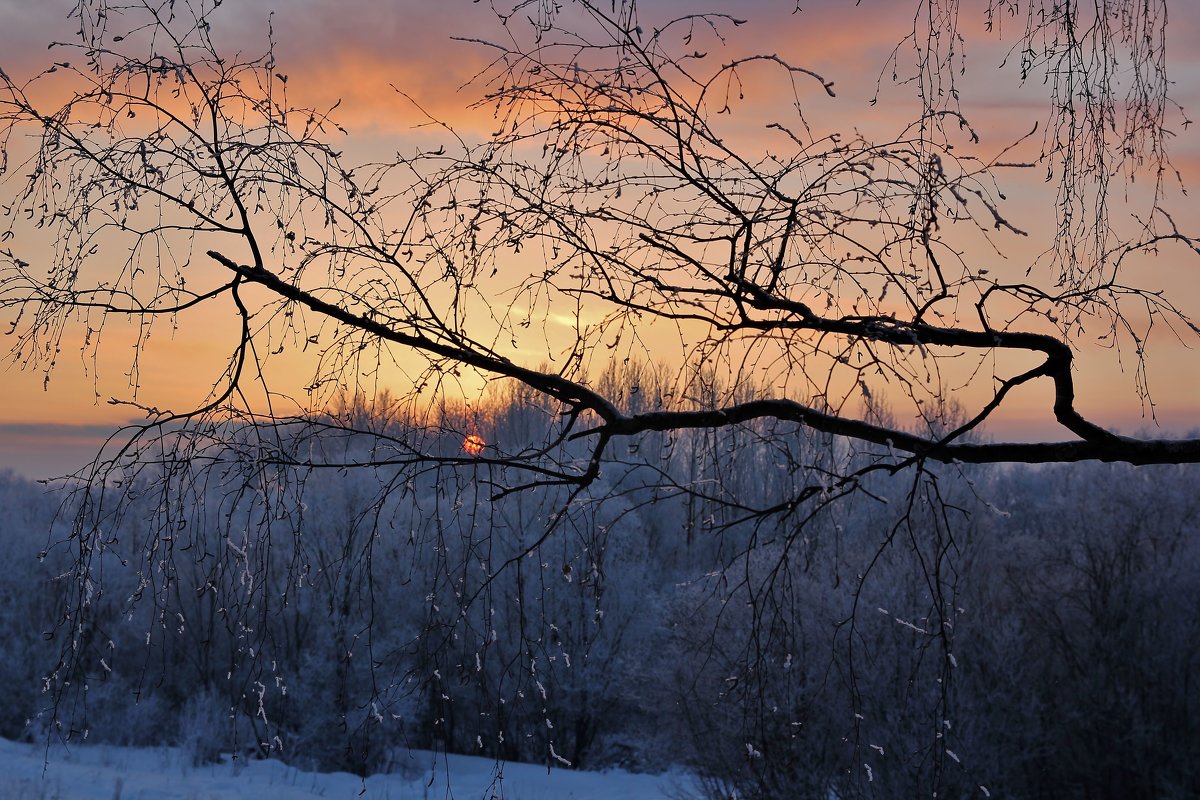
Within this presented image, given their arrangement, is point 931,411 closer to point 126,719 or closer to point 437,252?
point 437,252

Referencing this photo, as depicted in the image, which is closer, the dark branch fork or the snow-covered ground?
the dark branch fork

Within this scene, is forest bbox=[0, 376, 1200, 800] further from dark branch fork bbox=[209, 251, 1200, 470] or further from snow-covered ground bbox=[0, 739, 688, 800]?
dark branch fork bbox=[209, 251, 1200, 470]

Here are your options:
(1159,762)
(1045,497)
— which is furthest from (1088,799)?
(1045,497)

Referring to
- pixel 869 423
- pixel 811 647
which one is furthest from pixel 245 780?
pixel 869 423

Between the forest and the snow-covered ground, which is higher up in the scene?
the forest

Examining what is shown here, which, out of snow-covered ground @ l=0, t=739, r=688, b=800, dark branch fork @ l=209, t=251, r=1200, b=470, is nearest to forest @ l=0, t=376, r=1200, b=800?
snow-covered ground @ l=0, t=739, r=688, b=800

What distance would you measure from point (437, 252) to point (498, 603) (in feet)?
87.2

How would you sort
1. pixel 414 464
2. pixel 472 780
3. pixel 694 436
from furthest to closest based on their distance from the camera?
pixel 472 780, pixel 694 436, pixel 414 464

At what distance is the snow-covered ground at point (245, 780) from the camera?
18.9 meters

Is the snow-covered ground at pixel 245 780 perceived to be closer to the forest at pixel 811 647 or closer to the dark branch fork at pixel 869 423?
the forest at pixel 811 647

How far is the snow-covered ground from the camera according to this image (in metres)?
18.9

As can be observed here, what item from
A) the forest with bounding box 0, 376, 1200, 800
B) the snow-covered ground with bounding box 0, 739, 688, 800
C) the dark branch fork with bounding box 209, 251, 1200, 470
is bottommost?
the snow-covered ground with bounding box 0, 739, 688, 800

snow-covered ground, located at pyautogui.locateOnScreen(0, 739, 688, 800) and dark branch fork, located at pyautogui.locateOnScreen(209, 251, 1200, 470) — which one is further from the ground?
dark branch fork, located at pyautogui.locateOnScreen(209, 251, 1200, 470)

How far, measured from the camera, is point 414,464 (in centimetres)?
241
